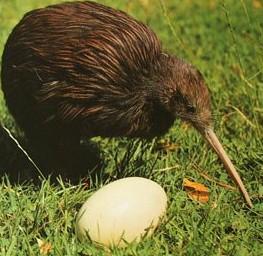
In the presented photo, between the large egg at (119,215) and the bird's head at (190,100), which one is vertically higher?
the bird's head at (190,100)

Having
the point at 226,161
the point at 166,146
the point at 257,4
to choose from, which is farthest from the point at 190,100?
the point at 257,4

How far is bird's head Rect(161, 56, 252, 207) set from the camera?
3.25 m

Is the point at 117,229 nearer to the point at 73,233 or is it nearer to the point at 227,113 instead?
the point at 73,233

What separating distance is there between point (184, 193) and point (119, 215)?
0.62 metres

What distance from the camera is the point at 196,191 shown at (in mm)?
3348

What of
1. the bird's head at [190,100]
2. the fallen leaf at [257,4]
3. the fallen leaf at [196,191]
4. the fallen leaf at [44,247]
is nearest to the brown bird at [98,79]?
the bird's head at [190,100]

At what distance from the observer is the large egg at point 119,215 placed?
278 cm

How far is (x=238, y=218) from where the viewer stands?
313 centimetres

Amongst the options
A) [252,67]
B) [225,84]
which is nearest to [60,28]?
[225,84]

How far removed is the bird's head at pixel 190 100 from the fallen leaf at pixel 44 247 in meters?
0.87

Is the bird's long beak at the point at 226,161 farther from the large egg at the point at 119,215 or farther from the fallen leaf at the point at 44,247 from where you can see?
the fallen leaf at the point at 44,247

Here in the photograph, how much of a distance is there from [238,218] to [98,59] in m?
0.93

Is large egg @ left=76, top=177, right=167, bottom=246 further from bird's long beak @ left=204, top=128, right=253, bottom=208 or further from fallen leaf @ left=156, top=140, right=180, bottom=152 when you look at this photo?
fallen leaf @ left=156, top=140, right=180, bottom=152

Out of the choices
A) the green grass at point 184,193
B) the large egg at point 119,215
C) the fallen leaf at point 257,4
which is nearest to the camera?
the large egg at point 119,215
